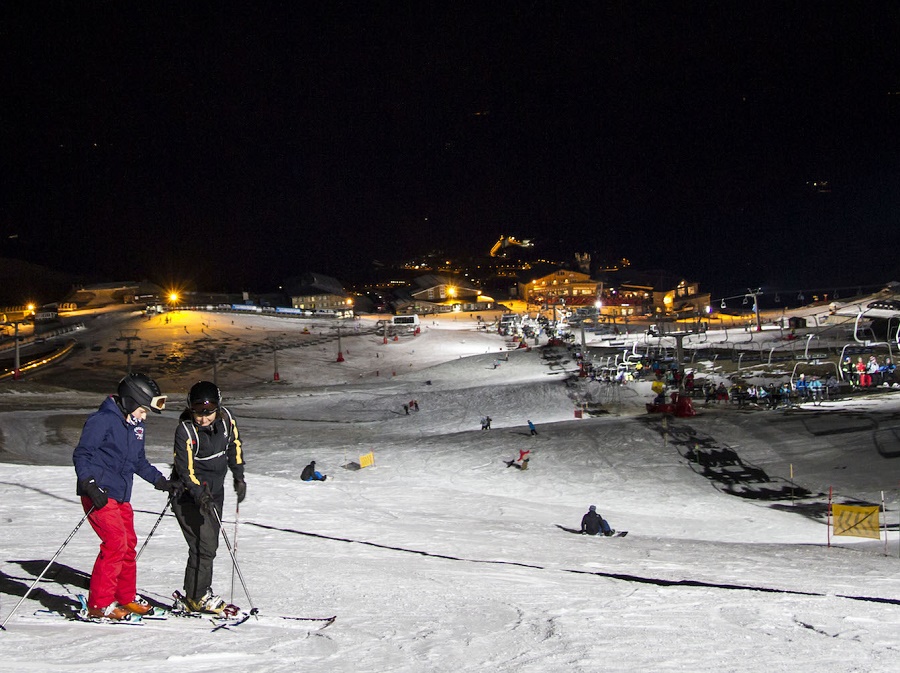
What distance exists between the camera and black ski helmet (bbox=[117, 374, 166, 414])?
17.1 feet

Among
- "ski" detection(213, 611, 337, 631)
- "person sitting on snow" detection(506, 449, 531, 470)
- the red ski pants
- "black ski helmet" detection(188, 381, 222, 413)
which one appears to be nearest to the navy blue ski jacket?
the red ski pants

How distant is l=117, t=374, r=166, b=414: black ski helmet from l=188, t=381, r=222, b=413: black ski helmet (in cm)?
21

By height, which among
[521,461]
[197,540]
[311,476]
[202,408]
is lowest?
[521,461]

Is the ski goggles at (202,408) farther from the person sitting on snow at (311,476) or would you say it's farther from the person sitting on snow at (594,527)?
the person sitting on snow at (311,476)

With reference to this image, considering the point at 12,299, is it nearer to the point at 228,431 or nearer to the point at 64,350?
the point at 64,350

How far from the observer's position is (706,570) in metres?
8.84

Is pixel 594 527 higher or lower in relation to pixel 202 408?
lower

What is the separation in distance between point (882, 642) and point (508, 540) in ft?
20.4

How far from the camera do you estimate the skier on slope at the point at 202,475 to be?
535cm

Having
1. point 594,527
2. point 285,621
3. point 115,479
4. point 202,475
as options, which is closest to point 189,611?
point 285,621

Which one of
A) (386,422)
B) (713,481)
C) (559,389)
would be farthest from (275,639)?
(559,389)

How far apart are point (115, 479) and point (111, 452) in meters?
0.19

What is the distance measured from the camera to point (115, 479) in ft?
17.2

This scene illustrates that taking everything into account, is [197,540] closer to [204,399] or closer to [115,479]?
[115,479]
